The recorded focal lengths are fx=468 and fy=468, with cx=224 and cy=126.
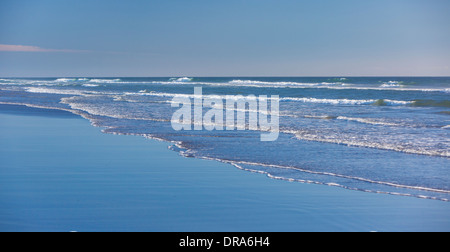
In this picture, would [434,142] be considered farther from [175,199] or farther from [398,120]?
[175,199]

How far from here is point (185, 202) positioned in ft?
19.1

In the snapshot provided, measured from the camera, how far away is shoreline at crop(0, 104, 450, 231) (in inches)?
196

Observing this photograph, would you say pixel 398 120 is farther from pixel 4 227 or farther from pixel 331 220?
pixel 4 227

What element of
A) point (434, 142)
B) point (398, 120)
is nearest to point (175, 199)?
point (434, 142)

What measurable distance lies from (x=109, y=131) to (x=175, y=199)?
284 inches

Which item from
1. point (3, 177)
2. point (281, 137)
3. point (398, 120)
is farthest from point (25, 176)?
point (398, 120)

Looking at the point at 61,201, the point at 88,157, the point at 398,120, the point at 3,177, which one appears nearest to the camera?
the point at 61,201

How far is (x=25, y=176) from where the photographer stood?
23.5ft

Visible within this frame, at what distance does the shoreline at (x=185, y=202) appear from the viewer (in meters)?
4.97

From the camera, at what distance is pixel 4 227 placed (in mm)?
4820

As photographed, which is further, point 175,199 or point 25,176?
point 25,176

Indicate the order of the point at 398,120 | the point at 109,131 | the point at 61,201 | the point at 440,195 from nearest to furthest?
the point at 61,201
the point at 440,195
the point at 109,131
the point at 398,120
